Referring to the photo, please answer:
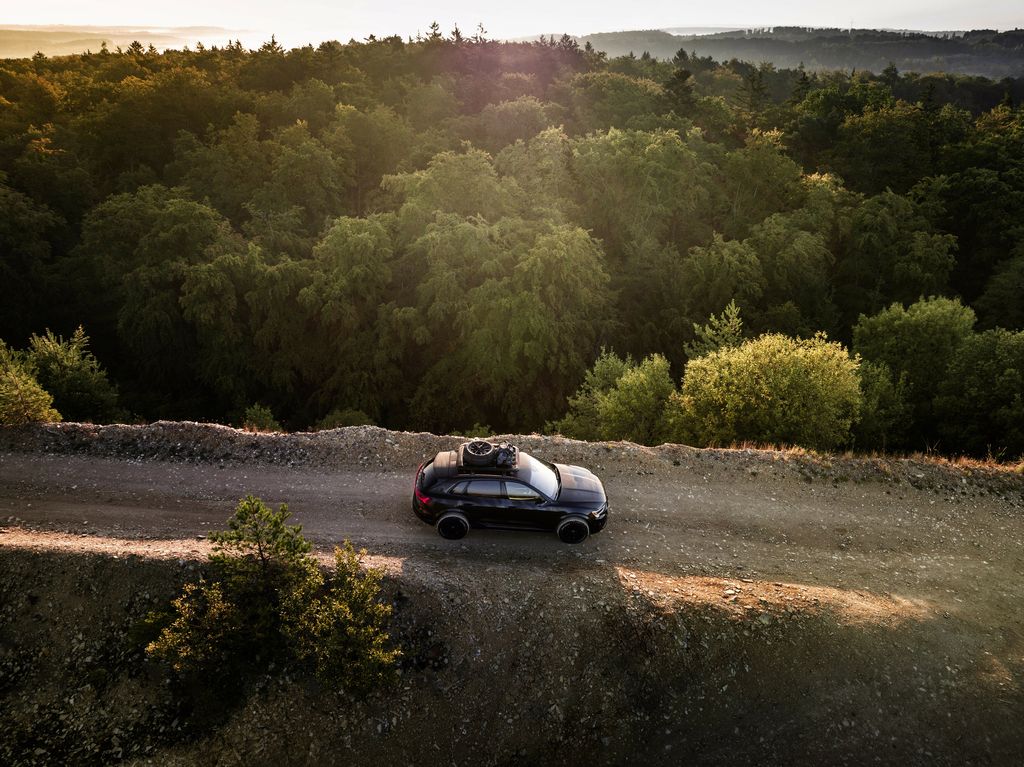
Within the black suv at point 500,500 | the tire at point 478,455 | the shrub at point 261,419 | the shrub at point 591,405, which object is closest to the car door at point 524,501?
the black suv at point 500,500

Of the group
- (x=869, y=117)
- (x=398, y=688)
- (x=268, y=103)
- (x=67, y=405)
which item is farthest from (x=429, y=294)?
(x=869, y=117)

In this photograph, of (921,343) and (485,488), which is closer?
(485,488)

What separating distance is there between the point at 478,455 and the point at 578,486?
2.75 metres

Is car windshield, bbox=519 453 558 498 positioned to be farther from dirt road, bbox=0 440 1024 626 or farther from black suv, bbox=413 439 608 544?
dirt road, bbox=0 440 1024 626

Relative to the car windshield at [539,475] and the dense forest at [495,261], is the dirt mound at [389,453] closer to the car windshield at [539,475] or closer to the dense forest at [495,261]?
the dense forest at [495,261]

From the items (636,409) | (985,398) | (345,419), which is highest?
(636,409)

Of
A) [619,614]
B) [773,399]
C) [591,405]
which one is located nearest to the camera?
[619,614]

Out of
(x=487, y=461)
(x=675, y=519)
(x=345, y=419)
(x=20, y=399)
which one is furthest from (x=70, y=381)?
(x=675, y=519)

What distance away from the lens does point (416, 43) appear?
6412 cm

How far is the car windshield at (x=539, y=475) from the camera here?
15484mm

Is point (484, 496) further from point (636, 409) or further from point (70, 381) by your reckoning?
point (70, 381)

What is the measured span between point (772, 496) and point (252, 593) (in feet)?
46.4

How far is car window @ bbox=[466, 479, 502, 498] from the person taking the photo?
15.4 m

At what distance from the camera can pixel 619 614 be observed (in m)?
13.6
